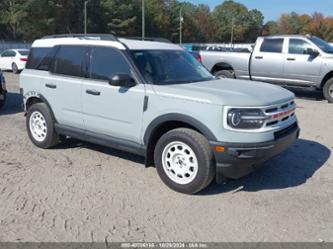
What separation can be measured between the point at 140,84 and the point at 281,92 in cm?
185

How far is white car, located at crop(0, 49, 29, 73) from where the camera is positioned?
70.0 feet

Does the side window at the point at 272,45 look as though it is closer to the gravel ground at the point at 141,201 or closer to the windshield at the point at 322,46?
the windshield at the point at 322,46

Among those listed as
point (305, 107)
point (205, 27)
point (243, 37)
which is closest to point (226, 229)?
point (305, 107)

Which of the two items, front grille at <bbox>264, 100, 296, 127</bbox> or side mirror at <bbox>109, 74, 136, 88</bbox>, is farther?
side mirror at <bbox>109, 74, 136, 88</bbox>

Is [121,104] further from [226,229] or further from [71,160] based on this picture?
[226,229]

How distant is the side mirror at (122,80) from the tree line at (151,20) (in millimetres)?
61267

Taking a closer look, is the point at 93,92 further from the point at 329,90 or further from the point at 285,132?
the point at 329,90

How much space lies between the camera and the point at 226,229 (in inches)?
168

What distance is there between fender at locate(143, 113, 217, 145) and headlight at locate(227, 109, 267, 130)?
27 centimetres

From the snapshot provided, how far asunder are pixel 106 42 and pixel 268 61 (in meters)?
8.23

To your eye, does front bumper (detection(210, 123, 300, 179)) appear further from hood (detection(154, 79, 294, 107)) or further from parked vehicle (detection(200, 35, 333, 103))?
parked vehicle (detection(200, 35, 333, 103))

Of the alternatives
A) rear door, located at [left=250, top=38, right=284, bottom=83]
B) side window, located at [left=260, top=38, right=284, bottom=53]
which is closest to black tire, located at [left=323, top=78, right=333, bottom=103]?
rear door, located at [left=250, top=38, right=284, bottom=83]

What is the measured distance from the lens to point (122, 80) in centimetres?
537

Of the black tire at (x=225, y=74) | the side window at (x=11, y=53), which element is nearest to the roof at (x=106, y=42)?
the black tire at (x=225, y=74)
